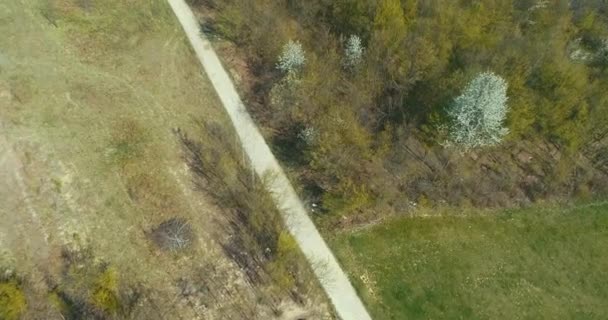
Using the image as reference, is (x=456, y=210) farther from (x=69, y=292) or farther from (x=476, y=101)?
(x=69, y=292)

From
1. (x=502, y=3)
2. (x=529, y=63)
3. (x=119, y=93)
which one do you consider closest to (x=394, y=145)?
(x=529, y=63)

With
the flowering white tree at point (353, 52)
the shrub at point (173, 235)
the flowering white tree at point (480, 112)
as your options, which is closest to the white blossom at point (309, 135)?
the flowering white tree at point (353, 52)

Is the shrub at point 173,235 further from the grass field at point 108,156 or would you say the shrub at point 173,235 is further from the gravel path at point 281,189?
the gravel path at point 281,189

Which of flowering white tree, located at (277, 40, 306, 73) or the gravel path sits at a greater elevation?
flowering white tree, located at (277, 40, 306, 73)

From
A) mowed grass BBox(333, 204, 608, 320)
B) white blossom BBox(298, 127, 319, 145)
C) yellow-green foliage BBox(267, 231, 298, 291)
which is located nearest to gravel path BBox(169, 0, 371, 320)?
mowed grass BBox(333, 204, 608, 320)

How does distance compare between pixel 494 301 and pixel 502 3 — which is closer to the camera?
pixel 494 301

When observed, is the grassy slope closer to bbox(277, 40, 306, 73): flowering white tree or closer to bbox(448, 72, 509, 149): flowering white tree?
bbox(277, 40, 306, 73): flowering white tree
